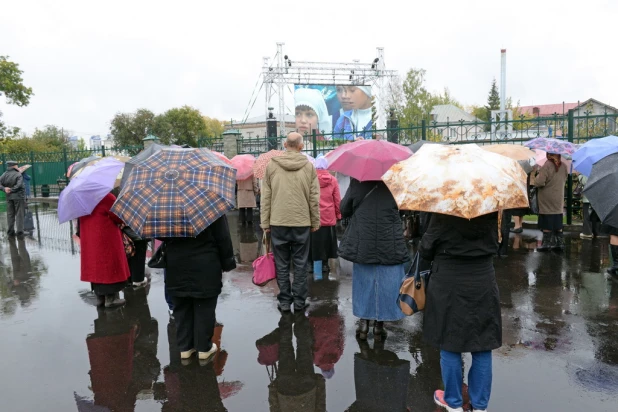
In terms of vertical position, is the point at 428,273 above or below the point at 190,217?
below

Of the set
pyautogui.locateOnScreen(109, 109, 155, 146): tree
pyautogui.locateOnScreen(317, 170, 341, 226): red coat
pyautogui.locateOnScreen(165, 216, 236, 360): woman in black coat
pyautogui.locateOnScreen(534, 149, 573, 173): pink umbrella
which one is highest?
pyautogui.locateOnScreen(109, 109, 155, 146): tree

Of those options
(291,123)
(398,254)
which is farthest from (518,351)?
(291,123)

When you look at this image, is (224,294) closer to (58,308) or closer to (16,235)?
(58,308)

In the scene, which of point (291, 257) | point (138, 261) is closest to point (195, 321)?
point (291, 257)

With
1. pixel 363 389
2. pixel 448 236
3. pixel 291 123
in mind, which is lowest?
pixel 363 389

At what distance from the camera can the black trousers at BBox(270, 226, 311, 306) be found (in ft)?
18.9

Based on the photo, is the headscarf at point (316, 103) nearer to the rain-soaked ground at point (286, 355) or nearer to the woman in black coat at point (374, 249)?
the rain-soaked ground at point (286, 355)

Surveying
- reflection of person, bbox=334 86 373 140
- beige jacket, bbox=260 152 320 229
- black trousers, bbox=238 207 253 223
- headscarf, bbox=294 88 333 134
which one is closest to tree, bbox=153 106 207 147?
headscarf, bbox=294 88 333 134

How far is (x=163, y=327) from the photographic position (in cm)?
566

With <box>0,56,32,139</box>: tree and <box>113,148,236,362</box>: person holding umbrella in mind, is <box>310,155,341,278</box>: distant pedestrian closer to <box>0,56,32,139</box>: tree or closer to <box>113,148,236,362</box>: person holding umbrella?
<box>113,148,236,362</box>: person holding umbrella

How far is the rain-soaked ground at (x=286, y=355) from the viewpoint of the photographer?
3.98 meters

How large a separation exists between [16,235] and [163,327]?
865 cm

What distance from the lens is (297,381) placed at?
168 inches

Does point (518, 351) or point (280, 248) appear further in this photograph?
point (280, 248)
